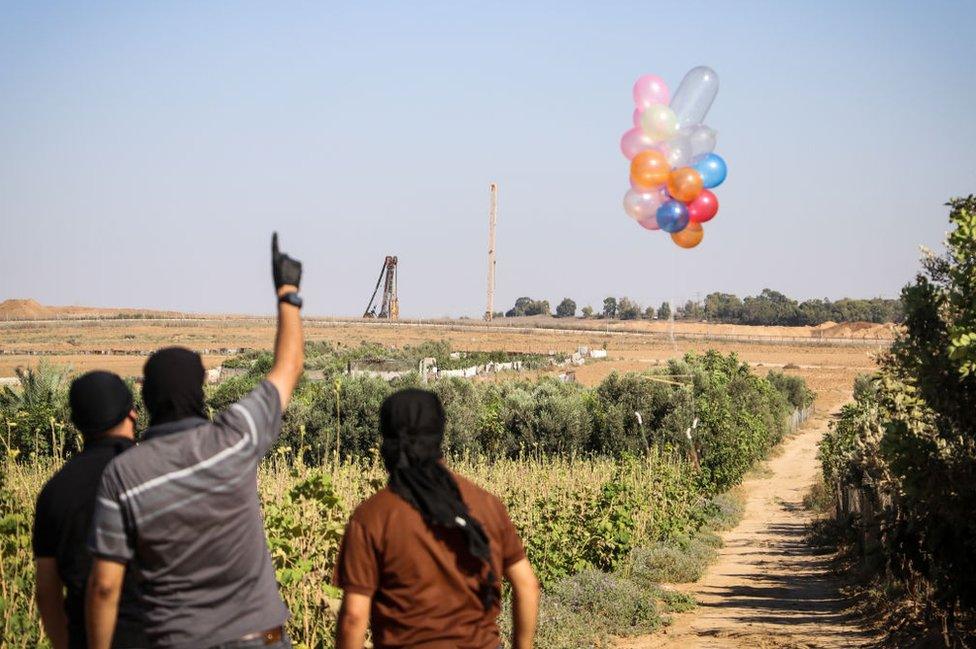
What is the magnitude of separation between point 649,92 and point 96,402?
841cm

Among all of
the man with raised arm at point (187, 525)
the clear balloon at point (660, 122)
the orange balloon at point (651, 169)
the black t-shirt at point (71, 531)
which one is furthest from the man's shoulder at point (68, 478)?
the clear balloon at point (660, 122)

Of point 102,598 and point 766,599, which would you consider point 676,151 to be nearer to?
point 766,599

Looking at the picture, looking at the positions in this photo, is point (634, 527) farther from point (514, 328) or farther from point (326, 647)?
point (514, 328)

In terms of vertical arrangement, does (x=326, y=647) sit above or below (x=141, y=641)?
below

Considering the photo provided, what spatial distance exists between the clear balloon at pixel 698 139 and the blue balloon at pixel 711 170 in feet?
0.23

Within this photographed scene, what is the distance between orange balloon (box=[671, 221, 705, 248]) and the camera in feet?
36.3

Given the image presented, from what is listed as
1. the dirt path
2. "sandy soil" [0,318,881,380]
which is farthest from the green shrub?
"sandy soil" [0,318,881,380]

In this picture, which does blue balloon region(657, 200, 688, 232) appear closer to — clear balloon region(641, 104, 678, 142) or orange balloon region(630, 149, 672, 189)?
orange balloon region(630, 149, 672, 189)

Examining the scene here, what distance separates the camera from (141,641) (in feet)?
10.3

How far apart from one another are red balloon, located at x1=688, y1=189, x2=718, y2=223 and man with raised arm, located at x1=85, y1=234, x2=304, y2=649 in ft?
26.6

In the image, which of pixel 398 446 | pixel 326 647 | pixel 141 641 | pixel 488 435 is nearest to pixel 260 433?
pixel 398 446

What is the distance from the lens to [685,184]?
10555 mm

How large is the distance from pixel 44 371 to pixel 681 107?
14.2 metres

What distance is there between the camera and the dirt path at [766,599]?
8.77 metres
